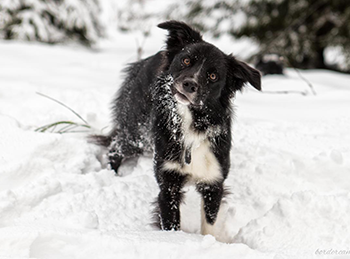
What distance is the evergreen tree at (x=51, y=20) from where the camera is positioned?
849 cm

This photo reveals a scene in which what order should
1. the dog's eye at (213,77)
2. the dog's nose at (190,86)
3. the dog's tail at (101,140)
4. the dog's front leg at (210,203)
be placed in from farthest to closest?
the dog's tail at (101,140) → the dog's front leg at (210,203) → the dog's eye at (213,77) → the dog's nose at (190,86)

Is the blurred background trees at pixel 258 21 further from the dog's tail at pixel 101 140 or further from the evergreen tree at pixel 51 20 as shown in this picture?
the dog's tail at pixel 101 140

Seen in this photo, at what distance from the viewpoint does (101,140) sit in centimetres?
372

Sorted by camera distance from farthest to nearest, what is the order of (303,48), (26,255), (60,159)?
(303,48), (60,159), (26,255)

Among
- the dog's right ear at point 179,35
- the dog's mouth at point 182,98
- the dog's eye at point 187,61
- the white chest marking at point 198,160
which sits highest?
the dog's right ear at point 179,35

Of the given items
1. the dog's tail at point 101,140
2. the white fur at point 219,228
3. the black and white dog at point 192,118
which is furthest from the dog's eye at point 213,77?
the dog's tail at point 101,140

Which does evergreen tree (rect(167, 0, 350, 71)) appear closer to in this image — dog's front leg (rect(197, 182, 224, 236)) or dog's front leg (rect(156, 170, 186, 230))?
dog's front leg (rect(197, 182, 224, 236))

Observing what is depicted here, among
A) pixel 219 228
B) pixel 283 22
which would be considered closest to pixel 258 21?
pixel 283 22

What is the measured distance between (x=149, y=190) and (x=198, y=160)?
73 cm

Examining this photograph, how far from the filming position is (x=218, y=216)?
295 centimetres

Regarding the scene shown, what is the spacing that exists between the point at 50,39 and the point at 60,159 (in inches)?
282

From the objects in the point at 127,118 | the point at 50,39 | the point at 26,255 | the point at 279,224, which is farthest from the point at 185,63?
the point at 50,39

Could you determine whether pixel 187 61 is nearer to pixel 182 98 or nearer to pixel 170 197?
pixel 182 98

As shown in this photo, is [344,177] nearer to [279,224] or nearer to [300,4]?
[279,224]
